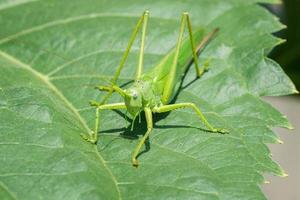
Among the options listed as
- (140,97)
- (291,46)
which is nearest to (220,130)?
(140,97)

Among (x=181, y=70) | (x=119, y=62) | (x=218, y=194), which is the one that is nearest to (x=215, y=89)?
(x=181, y=70)

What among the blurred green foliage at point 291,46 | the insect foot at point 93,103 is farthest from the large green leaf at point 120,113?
the blurred green foliage at point 291,46

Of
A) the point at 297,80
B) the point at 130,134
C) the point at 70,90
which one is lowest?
the point at 297,80

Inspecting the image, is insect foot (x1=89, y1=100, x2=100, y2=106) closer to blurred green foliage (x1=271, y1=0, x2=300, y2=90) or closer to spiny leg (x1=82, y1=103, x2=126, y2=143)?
spiny leg (x1=82, y1=103, x2=126, y2=143)

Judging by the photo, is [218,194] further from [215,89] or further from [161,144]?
[215,89]

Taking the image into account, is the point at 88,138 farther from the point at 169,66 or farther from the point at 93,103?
the point at 169,66
